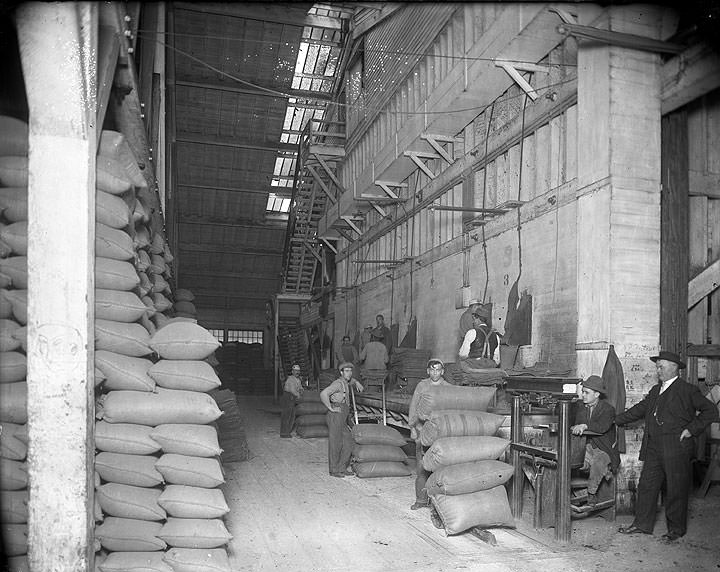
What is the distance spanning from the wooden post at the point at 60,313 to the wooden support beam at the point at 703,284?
7730 mm

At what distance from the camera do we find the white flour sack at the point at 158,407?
4.98 metres

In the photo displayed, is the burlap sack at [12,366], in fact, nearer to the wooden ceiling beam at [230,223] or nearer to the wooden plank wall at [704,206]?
the wooden plank wall at [704,206]

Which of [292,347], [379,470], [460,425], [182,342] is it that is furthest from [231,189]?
[182,342]

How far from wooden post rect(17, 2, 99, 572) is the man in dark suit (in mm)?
5042

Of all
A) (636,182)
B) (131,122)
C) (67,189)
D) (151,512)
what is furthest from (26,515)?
(636,182)

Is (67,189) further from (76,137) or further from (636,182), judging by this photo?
(636,182)

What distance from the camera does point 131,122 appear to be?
21.0 feet

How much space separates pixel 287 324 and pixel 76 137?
20.8 meters

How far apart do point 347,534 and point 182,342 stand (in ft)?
8.12

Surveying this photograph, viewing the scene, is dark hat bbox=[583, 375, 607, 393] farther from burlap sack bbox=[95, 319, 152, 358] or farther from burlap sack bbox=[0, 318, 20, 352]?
burlap sack bbox=[0, 318, 20, 352]

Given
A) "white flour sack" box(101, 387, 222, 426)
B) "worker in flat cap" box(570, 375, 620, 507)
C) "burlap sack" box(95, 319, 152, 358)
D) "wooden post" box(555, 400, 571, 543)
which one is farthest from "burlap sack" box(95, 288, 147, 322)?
"worker in flat cap" box(570, 375, 620, 507)

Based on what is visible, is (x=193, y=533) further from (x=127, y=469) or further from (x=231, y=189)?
(x=231, y=189)

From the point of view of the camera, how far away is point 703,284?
29.1 feet

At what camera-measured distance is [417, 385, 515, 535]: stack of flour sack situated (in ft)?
20.5
